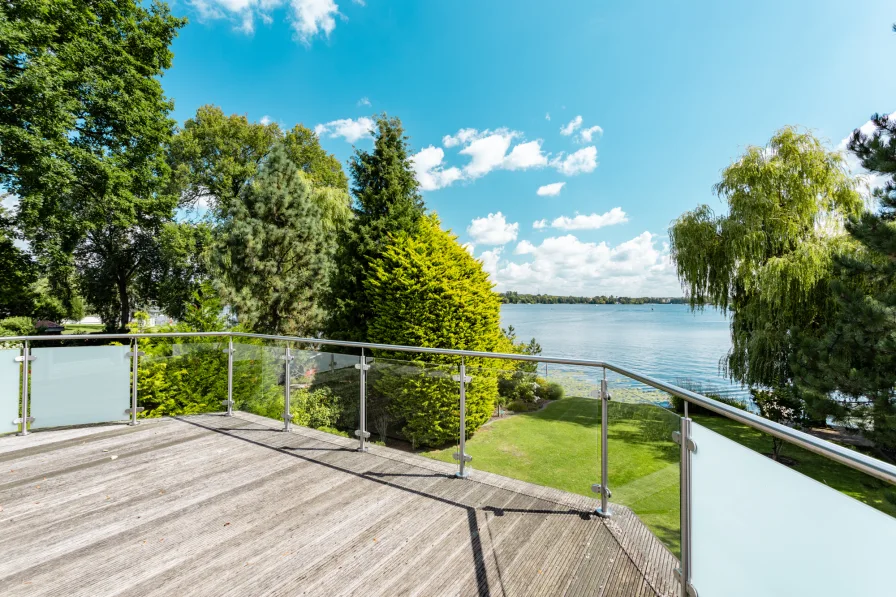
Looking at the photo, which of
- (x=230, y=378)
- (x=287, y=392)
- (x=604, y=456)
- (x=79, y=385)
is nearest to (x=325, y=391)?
(x=287, y=392)

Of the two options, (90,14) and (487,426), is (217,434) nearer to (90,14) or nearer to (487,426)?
(487,426)

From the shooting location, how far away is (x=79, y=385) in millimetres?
4711

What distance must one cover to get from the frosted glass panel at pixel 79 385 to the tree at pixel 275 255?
909 cm

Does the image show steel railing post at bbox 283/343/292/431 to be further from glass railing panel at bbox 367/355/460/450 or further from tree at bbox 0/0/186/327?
tree at bbox 0/0/186/327

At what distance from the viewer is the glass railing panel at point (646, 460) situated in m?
2.01

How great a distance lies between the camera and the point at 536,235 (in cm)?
3259

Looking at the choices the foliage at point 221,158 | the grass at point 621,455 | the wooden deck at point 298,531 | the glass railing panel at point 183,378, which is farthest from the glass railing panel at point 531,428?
the foliage at point 221,158

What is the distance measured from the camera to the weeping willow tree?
984cm

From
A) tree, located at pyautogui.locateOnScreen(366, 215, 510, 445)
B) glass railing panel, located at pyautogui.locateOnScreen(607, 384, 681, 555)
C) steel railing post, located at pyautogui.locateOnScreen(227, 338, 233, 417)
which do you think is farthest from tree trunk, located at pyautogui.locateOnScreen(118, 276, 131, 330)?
glass railing panel, located at pyautogui.locateOnScreen(607, 384, 681, 555)

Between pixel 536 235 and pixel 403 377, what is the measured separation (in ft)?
99.0

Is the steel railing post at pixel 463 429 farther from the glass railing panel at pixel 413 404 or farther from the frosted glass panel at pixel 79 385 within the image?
the frosted glass panel at pixel 79 385

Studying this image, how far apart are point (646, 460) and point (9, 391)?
637cm

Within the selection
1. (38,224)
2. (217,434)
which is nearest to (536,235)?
(38,224)

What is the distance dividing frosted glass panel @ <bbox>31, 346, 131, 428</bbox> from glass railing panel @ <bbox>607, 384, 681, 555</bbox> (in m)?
5.55
